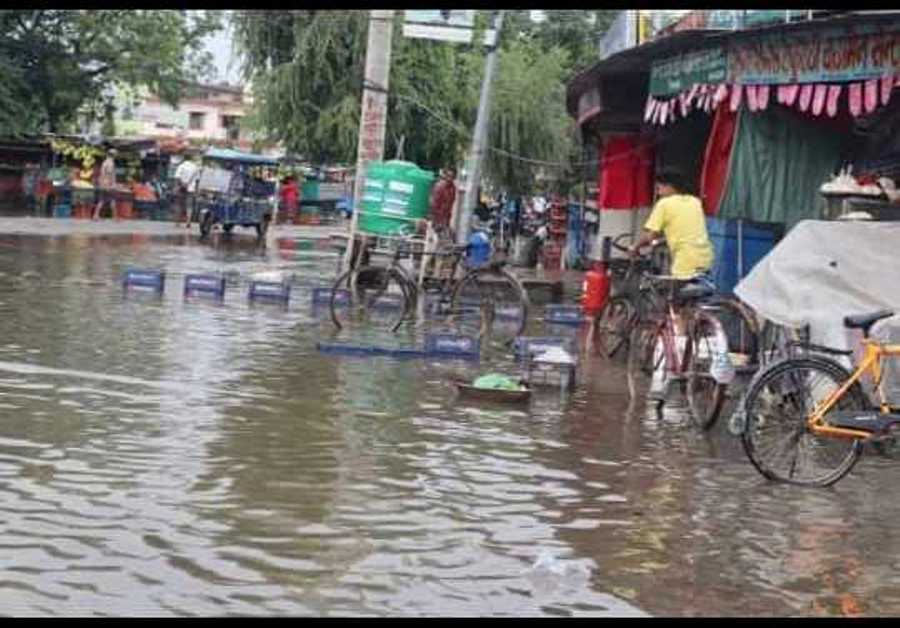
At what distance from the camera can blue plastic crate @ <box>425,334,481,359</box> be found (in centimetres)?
1243

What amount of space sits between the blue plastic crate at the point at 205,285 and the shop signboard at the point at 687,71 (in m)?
5.60

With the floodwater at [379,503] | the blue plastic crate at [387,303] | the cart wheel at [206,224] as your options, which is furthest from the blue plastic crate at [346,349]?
the cart wheel at [206,224]

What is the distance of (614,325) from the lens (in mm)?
13688

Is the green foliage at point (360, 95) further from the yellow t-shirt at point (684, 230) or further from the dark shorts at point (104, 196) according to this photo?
the yellow t-shirt at point (684, 230)

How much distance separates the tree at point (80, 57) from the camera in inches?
1622

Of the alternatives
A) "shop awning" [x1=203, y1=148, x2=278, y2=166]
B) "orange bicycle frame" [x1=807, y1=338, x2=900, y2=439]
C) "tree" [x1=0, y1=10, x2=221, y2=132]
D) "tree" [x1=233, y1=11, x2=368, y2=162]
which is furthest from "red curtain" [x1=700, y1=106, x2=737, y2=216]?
"tree" [x1=0, y1=10, x2=221, y2=132]

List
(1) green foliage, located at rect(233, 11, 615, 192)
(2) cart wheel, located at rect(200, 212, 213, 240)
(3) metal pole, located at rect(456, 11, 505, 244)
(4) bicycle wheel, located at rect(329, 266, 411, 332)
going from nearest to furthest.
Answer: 1. (4) bicycle wheel, located at rect(329, 266, 411, 332)
2. (3) metal pole, located at rect(456, 11, 505, 244)
3. (1) green foliage, located at rect(233, 11, 615, 192)
4. (2) cart wheel, located at rect(200, 212, 213, 240)

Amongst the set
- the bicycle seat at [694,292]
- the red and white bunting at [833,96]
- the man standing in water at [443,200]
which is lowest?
the bicycle seat at [694,292]

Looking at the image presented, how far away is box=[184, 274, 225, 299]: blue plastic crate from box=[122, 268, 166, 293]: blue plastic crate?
0.33 meters

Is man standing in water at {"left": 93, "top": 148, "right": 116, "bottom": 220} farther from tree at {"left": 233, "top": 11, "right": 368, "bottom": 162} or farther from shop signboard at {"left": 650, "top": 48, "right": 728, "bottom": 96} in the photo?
shop signboard at {"left": 650, "top": 48, "right": 728, "bottom": 96}

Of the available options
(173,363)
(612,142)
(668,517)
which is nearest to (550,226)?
(612,142)

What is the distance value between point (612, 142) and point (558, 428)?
476 inches

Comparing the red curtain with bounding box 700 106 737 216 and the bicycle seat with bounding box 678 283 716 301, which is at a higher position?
the red curtain with bounding box 700 106 737 216

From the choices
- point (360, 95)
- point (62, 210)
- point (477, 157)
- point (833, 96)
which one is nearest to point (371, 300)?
point (477, 157)
